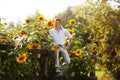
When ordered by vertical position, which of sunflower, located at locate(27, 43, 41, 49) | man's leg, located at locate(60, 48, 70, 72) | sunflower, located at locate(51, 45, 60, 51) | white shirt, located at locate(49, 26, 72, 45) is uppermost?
white shirt, located at locate(49, 26, 72, 45)

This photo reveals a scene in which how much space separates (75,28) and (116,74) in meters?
4.91

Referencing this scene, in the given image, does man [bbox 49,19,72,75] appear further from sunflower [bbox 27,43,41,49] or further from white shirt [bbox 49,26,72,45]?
sunflower [bbox 27,43,41,49]

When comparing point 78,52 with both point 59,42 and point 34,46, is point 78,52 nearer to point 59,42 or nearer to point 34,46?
point 59,42

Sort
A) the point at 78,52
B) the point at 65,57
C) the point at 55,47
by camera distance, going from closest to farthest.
Answer: the point at 55,47, the point at 65,57, the point at 78,52

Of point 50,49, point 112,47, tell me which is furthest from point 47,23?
point 112,47

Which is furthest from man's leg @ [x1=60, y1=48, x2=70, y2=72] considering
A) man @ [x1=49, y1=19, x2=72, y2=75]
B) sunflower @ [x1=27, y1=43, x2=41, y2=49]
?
sunflower @ [x1=27, y1=43, x2=41, y2=49]

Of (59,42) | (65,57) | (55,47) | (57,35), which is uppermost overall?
(57,35)

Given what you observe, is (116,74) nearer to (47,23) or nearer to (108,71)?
(108,71)

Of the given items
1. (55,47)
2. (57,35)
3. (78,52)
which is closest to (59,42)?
(57,35)

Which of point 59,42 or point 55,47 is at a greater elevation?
point 59,42

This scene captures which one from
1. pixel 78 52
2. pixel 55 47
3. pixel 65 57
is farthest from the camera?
pixel 78 52

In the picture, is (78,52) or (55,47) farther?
(78,52)

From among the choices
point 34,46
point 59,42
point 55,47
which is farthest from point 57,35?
point 34,46

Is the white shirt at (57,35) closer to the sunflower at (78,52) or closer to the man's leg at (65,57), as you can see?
the man's leg at (65,57)
